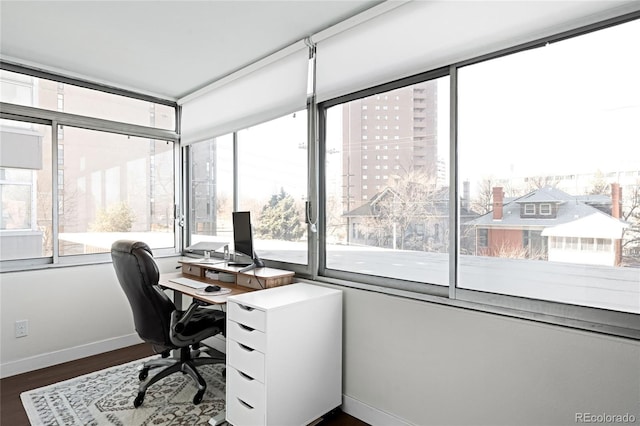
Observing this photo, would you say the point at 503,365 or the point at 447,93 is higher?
the point at 447,93

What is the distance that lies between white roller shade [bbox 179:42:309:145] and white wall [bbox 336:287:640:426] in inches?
63.1

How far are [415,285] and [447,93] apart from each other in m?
1.15

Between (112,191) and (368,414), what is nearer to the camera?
(368,414)

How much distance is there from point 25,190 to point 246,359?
2628 mm

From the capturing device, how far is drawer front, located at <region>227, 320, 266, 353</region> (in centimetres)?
202

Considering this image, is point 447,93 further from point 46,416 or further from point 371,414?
point 46,416

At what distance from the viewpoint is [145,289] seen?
2.41m

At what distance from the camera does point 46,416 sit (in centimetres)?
237

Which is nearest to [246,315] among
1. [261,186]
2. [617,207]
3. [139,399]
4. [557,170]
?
[139,399]

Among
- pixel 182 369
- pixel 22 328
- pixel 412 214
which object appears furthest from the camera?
pixel 22 328

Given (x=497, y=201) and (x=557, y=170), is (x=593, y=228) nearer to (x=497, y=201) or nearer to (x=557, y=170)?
(x=557, y=170)

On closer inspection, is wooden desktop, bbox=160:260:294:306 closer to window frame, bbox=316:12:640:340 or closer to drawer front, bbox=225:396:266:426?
window frame, bbox=316:12:640:340

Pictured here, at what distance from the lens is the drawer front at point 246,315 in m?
2.02

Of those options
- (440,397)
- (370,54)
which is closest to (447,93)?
(370,54)
